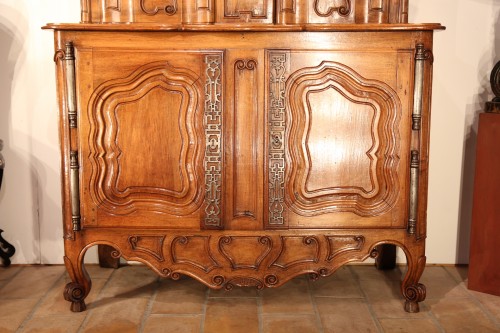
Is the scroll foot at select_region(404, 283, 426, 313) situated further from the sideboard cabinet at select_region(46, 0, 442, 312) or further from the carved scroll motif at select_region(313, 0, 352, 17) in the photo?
the carved scroll motif at select_region(313, 0, 352, 17)

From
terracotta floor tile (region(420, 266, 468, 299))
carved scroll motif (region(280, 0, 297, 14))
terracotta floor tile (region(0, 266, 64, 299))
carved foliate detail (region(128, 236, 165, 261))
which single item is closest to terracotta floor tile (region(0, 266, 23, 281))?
terracotta floor tile (region(0, 266, 64, 299))

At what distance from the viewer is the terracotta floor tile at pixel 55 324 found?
98.4 inches

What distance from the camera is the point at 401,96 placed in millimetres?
2514

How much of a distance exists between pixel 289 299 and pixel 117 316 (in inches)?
29.8

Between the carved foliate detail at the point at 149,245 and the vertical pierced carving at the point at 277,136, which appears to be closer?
the vertical pierced carving at the point at 277,136

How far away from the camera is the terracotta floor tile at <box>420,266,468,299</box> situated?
290 cm

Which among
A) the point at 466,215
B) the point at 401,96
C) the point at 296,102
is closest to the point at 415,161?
the point at 401,96

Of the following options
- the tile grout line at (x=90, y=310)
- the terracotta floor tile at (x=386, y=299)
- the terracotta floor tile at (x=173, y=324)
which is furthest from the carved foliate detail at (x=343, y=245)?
the tile grout line at (x=90, y=310)

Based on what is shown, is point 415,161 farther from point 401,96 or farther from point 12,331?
point 12,331

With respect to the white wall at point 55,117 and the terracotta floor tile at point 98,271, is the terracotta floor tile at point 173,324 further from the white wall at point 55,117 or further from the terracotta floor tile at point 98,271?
the white wall at point 55,117

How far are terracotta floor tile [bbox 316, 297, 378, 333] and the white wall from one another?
0.75 meters

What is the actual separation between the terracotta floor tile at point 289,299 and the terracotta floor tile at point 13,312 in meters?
1.01

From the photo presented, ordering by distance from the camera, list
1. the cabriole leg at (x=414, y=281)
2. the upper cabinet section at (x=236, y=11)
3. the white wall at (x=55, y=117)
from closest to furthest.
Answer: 1. the upper cabinet section at (x=236, y=11)
2. the cabriole leg at (x=414, y=281)
3. the white wall at (x=55, y=117)

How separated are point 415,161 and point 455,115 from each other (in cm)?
78
